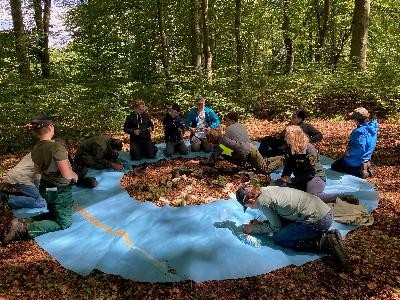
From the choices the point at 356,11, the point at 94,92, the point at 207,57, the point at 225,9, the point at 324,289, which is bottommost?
the point at 324,289

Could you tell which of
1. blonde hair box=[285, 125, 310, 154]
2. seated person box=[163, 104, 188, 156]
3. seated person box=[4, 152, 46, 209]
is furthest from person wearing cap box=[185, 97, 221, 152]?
seated person box=[4, 152, 46, 209]

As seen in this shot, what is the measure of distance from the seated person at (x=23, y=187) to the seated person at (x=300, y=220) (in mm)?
3983

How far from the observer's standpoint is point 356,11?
1374 cm

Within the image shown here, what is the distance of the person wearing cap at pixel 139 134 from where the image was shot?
30.4 feet

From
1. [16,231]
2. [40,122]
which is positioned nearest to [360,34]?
[40,122]

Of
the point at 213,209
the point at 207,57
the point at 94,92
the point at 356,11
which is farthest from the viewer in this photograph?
the point at 207,57

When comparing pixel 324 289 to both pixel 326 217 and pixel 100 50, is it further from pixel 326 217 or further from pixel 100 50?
pixel 100 50

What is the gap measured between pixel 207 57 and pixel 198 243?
484 inches

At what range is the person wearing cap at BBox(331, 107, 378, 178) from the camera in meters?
7.30

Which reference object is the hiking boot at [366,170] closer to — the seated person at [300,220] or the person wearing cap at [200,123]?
the seated person at [300,220]

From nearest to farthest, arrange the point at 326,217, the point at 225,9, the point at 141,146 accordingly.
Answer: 1. the point at 326,217
2. the point at 141,146
3. the point at 225,9

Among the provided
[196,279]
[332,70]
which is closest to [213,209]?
[196,279]

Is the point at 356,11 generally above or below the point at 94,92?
above

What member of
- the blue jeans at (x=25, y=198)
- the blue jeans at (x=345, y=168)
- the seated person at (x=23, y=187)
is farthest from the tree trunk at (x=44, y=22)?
the blue jeans at (x=345, y=168)
